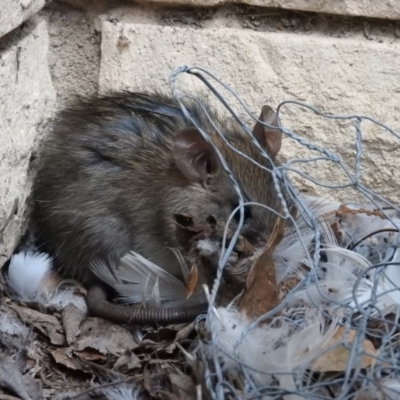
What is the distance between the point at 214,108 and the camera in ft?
13.1

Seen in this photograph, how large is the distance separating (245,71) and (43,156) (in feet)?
3.02

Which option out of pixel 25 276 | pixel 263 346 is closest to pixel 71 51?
pixel 25 276

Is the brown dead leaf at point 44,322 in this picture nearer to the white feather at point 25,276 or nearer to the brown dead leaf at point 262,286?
the white feather at point 25,276

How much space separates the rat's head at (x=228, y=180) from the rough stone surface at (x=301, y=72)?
0.93 ft

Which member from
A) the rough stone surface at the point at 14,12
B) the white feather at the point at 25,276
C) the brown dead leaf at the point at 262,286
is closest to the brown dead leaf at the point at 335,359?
the brown dead leaf at the point at 262,286

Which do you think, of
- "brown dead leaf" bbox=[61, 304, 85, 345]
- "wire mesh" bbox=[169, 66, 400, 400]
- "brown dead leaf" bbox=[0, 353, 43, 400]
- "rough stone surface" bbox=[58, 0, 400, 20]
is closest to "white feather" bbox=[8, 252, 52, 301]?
"brown dead leaf" bbox=[61, 304, 85, 345]

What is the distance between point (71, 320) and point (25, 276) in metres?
0.28

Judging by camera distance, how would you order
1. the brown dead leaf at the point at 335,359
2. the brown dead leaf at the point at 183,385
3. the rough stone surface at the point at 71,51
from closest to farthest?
the brown dead leaf at the point at 335,359, the brown dead leaf at the point at 183,385, the rough stone surface at the point at 71,51

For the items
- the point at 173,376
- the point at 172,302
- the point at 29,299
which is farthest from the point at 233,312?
the point at 29,299

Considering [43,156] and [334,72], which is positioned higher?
[334,72]

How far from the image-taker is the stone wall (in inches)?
149

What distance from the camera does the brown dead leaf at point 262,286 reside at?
9.40ft

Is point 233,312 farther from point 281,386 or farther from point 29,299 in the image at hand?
point 29,299

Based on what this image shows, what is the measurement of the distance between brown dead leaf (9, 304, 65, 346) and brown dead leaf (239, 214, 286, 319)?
0.71 meters
